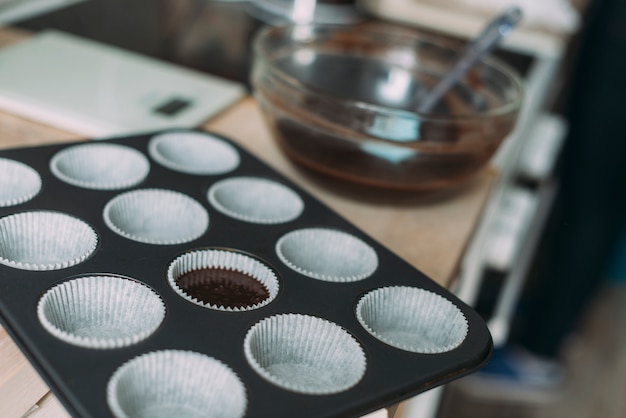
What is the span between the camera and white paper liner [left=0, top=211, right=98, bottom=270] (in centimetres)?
55

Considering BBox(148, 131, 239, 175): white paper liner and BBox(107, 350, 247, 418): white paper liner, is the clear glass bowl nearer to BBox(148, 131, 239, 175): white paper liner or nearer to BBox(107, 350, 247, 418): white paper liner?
BBox(148, 131, 239, 175): white paper liner

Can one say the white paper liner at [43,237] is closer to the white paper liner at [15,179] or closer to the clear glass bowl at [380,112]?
the white paper liner at [15,179]

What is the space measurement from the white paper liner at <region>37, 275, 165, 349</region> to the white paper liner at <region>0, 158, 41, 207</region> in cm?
15

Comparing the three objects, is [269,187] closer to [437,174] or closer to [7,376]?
[437,174]

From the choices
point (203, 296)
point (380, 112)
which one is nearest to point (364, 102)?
point (380, 112)

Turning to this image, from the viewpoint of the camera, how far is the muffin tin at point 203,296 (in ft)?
1.41

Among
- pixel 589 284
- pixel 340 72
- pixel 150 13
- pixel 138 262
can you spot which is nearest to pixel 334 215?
pixel 138 262

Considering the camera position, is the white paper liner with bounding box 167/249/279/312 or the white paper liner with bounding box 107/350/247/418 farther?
the white paper liner with bounding box 167/249/279/312

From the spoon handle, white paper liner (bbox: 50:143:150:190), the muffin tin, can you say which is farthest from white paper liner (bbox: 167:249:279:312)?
the spoon handle

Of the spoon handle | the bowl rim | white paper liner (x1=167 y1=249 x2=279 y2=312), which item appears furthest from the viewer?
the spoon handle

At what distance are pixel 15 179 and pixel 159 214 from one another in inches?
5.1

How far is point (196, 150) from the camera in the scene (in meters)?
0.73

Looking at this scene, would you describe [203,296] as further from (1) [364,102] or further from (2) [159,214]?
(1) [364,102]

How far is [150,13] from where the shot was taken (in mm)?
1202
